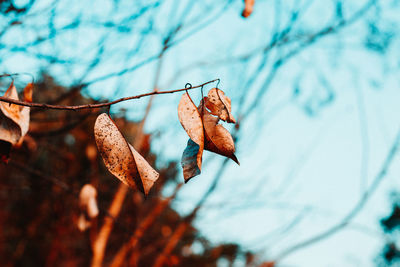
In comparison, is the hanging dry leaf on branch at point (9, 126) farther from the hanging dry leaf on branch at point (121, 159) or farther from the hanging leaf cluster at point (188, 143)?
the hanging dry leaf on branch at point (121, 159)

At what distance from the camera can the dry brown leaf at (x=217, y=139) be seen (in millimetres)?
698

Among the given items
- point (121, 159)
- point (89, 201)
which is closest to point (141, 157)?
point (121, 159)

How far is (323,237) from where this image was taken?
9.02 ft

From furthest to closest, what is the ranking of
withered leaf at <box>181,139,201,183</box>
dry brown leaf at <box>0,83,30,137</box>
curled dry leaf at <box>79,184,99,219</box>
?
curled dry leaf at <box>79,184,99,219</box>
dry brown leaf at <box>0,83,30,137</box>
withered leaf at <box>181,139,201,183</box>

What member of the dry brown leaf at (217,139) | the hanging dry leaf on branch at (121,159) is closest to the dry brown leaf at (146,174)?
the hanging dry leaf on branch at (121,159)

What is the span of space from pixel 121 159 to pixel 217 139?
0.64ft

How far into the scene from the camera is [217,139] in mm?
702

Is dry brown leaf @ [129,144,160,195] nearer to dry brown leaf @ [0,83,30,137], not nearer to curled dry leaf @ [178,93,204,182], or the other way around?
curled dry leaf @ [178,93,204,182]

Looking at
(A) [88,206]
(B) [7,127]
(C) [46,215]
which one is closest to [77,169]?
(C) [46,215]

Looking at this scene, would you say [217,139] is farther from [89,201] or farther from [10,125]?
[89,201]

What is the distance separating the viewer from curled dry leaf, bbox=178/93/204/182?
66 centimetres

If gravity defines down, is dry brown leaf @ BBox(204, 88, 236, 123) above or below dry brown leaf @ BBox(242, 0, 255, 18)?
below

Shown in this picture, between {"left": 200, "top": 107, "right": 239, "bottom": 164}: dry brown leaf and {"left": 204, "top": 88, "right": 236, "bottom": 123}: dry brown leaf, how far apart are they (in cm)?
2

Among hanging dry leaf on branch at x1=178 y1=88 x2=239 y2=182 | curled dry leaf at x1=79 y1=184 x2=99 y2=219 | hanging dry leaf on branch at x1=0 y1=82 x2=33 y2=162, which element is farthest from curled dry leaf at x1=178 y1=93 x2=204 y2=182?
curled dry leaf at x1=79 y1=184 x2=99 y2=219
